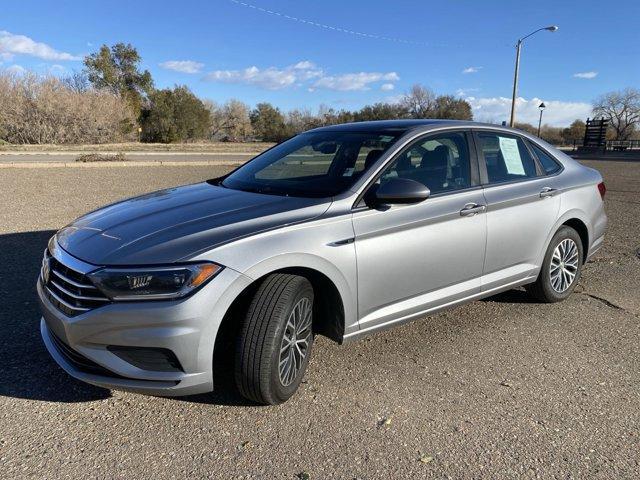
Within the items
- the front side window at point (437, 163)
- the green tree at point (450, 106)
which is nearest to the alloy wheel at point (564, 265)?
the front side window at point (437, 163)

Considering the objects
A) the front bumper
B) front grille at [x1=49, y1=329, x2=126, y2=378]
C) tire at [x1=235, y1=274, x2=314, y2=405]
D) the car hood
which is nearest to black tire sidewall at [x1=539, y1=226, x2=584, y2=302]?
the car hood

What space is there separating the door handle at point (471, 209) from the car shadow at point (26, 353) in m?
2.69

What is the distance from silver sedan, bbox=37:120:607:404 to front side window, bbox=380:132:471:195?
0.01 metres

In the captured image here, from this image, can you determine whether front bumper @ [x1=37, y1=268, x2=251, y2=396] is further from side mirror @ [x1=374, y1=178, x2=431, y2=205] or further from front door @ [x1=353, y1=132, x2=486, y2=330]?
side mirror @ [x1=374, y1=178, x2=431, y2=205]

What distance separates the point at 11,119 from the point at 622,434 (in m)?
42.5

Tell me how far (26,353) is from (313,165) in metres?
2.51

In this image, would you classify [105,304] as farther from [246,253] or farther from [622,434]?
[622,434]

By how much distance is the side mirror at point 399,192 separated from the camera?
3.23 metres

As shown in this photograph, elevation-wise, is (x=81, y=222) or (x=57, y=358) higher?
(x=81, y=222)

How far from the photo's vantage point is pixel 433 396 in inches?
125

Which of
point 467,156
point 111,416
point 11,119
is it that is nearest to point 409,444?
point 111,416

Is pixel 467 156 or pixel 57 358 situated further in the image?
pixel 467 156

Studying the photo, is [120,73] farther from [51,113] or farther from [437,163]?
[437,163]

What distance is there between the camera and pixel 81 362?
9.14 feet
